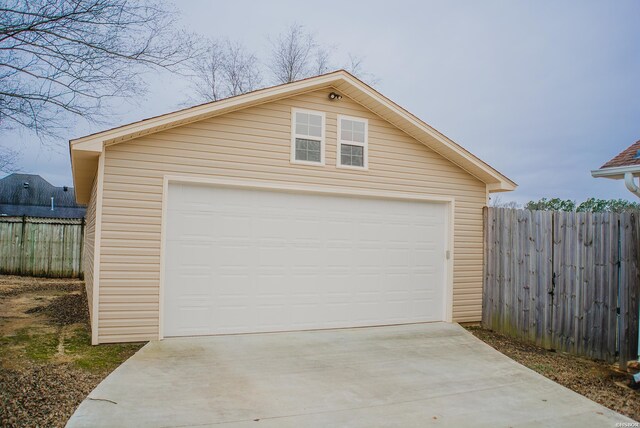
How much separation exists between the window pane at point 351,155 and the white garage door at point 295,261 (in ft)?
2.22

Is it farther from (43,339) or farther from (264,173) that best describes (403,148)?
(43,339)

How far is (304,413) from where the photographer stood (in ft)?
14.0

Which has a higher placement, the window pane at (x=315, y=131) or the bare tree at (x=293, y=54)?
the bare tree at (x=293, y=54)

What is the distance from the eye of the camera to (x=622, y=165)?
18.8 feet

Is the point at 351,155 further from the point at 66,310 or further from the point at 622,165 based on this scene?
the point at 66,310

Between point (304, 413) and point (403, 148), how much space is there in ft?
18.4

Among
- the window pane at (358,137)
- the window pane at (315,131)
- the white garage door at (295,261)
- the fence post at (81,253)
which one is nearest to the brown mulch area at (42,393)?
the white garage door at (295,261)

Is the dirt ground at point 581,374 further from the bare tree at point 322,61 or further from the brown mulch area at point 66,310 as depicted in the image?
the bare tree at point 322,61

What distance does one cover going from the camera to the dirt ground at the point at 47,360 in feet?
13.3

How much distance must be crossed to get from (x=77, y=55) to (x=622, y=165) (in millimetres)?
10480

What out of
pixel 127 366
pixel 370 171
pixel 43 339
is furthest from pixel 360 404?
pixel 43 339

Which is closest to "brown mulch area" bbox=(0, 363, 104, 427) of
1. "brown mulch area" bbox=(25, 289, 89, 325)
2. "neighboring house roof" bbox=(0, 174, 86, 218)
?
"brown mulch area" bbox=(25, 289, 89, 325)

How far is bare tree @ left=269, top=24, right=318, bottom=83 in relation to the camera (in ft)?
68.5

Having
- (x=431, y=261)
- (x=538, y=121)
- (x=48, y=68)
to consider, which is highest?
(x=538, y=121)
